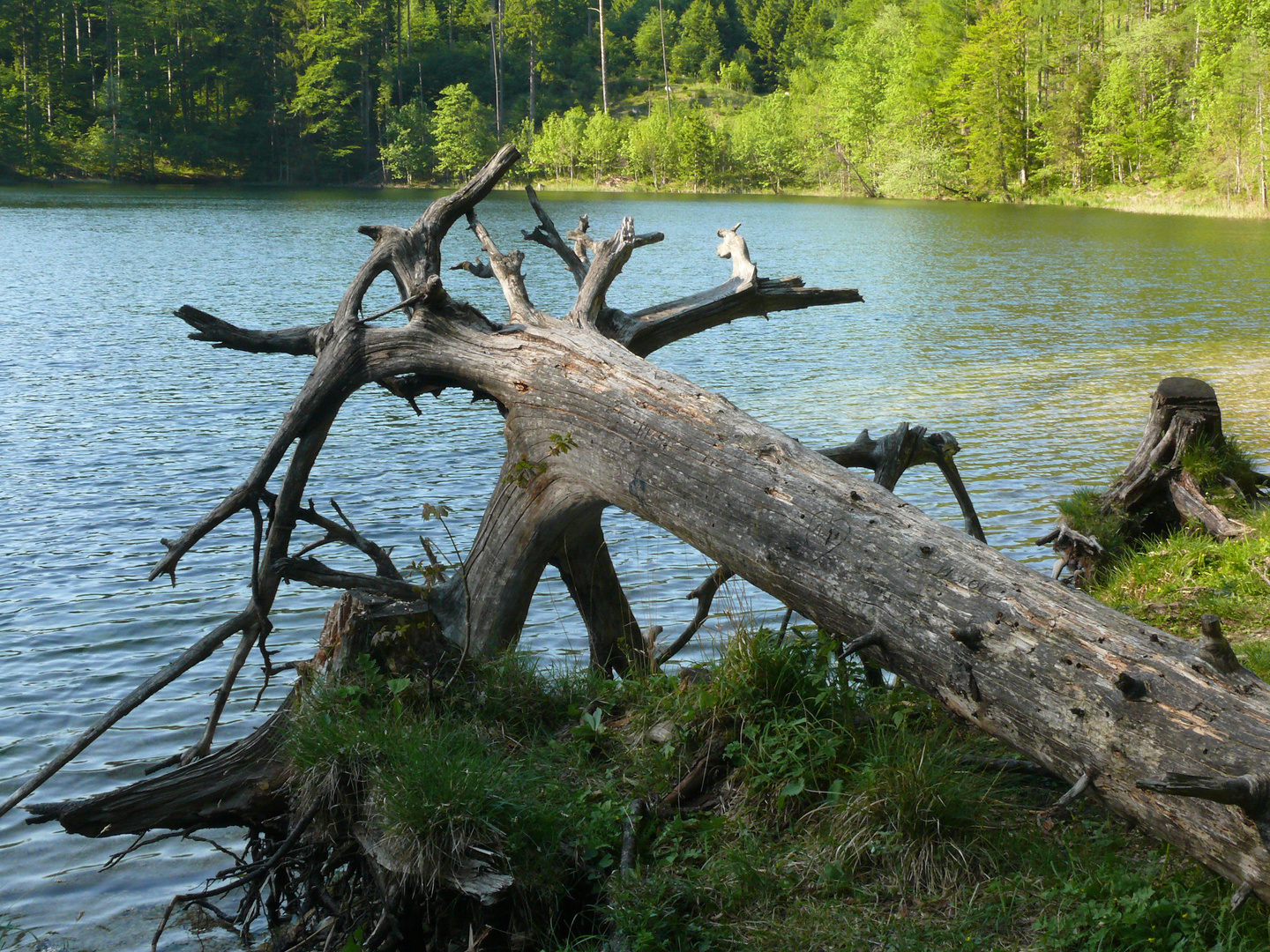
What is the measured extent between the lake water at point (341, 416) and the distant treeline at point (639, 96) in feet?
97.4

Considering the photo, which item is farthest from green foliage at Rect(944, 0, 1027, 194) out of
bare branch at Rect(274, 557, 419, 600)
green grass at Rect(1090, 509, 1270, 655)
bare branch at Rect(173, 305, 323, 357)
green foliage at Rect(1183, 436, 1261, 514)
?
bare branch at Rect(274, 557, 419, 600)

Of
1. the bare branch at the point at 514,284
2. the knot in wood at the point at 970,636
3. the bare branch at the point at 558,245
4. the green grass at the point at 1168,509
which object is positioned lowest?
the green grass at the point at 1168,509

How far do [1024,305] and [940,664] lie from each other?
→ 73.5 feet

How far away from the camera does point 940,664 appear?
3.02 metres

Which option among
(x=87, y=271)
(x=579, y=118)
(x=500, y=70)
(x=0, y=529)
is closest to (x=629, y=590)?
(x=0, y=529)

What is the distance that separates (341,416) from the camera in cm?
1407

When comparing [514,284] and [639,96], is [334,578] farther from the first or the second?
[639,96]

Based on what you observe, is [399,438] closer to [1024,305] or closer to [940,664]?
[940,664]

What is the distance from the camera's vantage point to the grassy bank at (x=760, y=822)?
2.81 metres

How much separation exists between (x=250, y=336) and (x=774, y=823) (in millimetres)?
3068

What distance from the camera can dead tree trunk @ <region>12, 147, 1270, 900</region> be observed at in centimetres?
260

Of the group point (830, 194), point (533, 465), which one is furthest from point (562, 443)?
point (830, 194)

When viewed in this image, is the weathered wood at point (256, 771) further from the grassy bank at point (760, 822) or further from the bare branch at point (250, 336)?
the bare branch at point (250, 336)

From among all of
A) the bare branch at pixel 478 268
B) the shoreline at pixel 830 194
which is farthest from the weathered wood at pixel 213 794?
the shoreline at pixel 830 194
